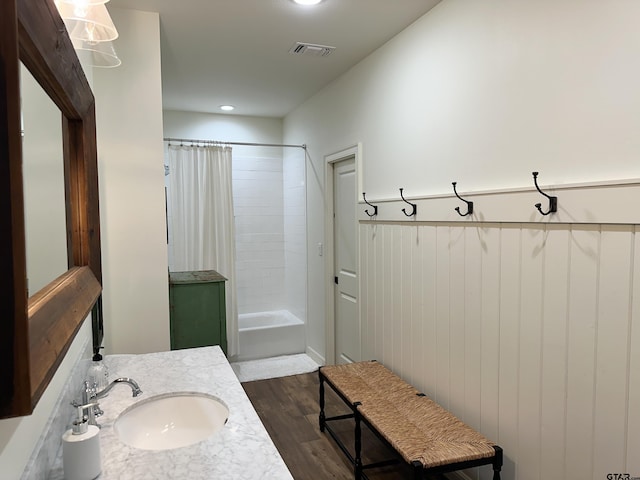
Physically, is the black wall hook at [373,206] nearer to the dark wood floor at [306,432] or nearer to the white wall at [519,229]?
the white wall at [519,229]

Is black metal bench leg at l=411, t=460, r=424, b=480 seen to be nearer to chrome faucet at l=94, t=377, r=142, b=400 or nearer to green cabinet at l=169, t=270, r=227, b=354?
chrome faucet at l=94, t=377, r=142, b=400

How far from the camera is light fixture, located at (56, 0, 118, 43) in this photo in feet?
3.92

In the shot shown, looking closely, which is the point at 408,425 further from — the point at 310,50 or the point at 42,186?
the point at 310,50

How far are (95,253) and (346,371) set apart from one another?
1.81 meters

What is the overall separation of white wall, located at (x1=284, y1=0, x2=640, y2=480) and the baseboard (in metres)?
1.38

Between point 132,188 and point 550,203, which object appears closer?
point 550,203

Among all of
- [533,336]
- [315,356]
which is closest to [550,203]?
[533,336]

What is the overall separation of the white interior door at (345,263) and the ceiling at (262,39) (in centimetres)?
84

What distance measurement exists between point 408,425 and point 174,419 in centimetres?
113

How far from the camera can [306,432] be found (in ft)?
9.61

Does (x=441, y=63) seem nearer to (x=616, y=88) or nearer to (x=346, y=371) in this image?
(x=616, y=88)

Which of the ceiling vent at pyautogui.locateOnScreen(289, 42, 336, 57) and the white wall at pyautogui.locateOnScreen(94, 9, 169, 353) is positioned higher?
the ceiling vent at pyautogui.locateOnScreen(289, 42, 336, 57)

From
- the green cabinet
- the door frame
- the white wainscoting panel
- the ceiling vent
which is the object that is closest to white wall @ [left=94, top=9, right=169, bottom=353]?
the green cabinet

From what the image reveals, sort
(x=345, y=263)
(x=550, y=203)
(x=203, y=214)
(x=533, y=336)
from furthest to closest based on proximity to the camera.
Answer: (x=203, y=214) < (x=345, y=263) < (x=533, y=336) < (x=550, y=203)
